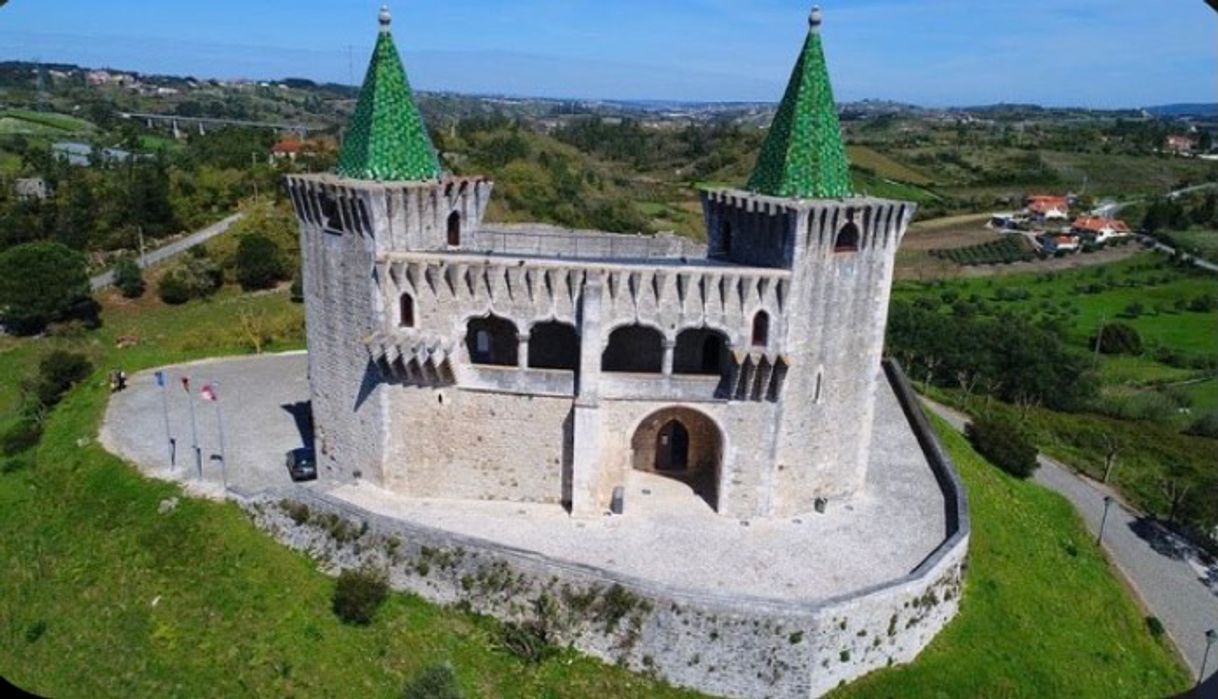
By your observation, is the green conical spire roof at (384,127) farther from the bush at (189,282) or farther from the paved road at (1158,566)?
the bush at (189,282)

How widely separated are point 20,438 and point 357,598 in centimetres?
2251

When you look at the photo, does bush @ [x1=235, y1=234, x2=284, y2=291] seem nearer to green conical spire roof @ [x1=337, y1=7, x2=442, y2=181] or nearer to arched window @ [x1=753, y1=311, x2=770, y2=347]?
green conical spire roof @ [x1=337, y1=7, x2=442, y2=181]

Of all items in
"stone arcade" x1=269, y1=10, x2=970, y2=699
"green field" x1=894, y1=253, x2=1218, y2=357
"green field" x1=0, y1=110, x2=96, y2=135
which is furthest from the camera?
"green field" x1=0, y1=110, x2=96, y2=135

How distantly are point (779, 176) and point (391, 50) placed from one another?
13.5 metres

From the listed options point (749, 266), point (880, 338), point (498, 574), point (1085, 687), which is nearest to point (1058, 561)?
point (1085, 687)

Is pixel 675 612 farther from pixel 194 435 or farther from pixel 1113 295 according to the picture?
pixel 1113 295

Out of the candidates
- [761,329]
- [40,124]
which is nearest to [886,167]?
[761,329]

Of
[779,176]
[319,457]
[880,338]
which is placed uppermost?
[779,176]

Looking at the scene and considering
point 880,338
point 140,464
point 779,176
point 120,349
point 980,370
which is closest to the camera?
point 779,176

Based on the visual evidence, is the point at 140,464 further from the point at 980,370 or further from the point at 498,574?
the point at 980,370

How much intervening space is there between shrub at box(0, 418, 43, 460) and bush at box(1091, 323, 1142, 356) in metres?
80.6

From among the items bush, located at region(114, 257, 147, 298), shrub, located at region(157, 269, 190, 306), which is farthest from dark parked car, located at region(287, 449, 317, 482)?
Answer: bush, located at region(114, 257, 147, 298)

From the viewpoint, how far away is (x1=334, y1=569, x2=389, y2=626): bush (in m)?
26.7

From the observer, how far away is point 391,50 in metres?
29.8
